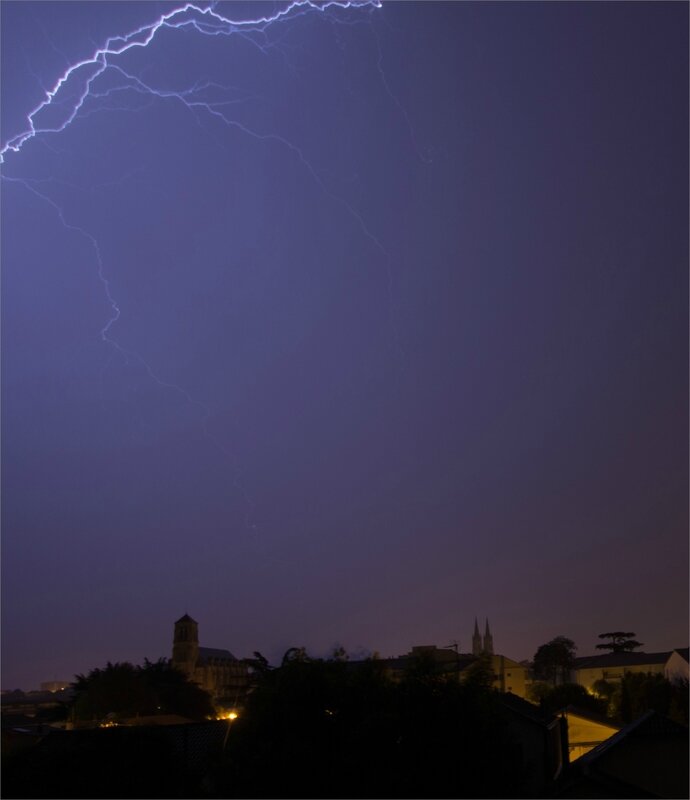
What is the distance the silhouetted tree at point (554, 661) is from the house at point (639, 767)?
79031mm

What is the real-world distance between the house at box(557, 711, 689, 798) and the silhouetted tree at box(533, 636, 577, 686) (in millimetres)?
79031

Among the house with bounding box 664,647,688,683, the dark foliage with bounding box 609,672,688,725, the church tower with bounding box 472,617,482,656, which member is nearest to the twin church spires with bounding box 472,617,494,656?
the church tower with bounding box 472,617,482,656

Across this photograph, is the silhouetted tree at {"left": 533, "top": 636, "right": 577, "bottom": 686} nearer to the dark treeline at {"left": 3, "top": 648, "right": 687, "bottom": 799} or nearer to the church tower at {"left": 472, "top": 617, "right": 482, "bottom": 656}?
the church tower at {"left": 472, "top": 617, "right": 482, "bottom": 656}

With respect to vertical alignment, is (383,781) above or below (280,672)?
below

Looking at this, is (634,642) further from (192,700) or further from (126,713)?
(126,713)

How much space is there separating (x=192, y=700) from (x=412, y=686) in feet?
176

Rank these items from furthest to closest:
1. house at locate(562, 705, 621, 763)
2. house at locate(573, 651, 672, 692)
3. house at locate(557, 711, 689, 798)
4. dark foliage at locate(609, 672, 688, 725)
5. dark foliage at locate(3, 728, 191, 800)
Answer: house at locate(573, 651, 672, 692)
dark foliage at locate(609, 672, 688, 725)
house at locate(562, 705, 621, 763)
house at locate(557, 711, 689, 798)
dark foliage at locate(3, 728, 191, 800)

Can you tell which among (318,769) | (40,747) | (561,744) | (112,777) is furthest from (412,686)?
(561,744)

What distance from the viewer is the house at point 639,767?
12195 millimetres

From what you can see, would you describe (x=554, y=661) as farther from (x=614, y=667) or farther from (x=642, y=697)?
(x=642, y=697)

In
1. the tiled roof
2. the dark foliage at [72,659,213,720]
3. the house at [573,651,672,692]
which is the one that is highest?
the house at [573,651,672,692]

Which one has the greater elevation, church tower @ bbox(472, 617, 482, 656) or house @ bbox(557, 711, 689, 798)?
church tower @ bbox(472, 617, 482, 656)

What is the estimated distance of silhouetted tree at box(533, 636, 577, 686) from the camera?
88250mm

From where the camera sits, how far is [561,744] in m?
19.1
